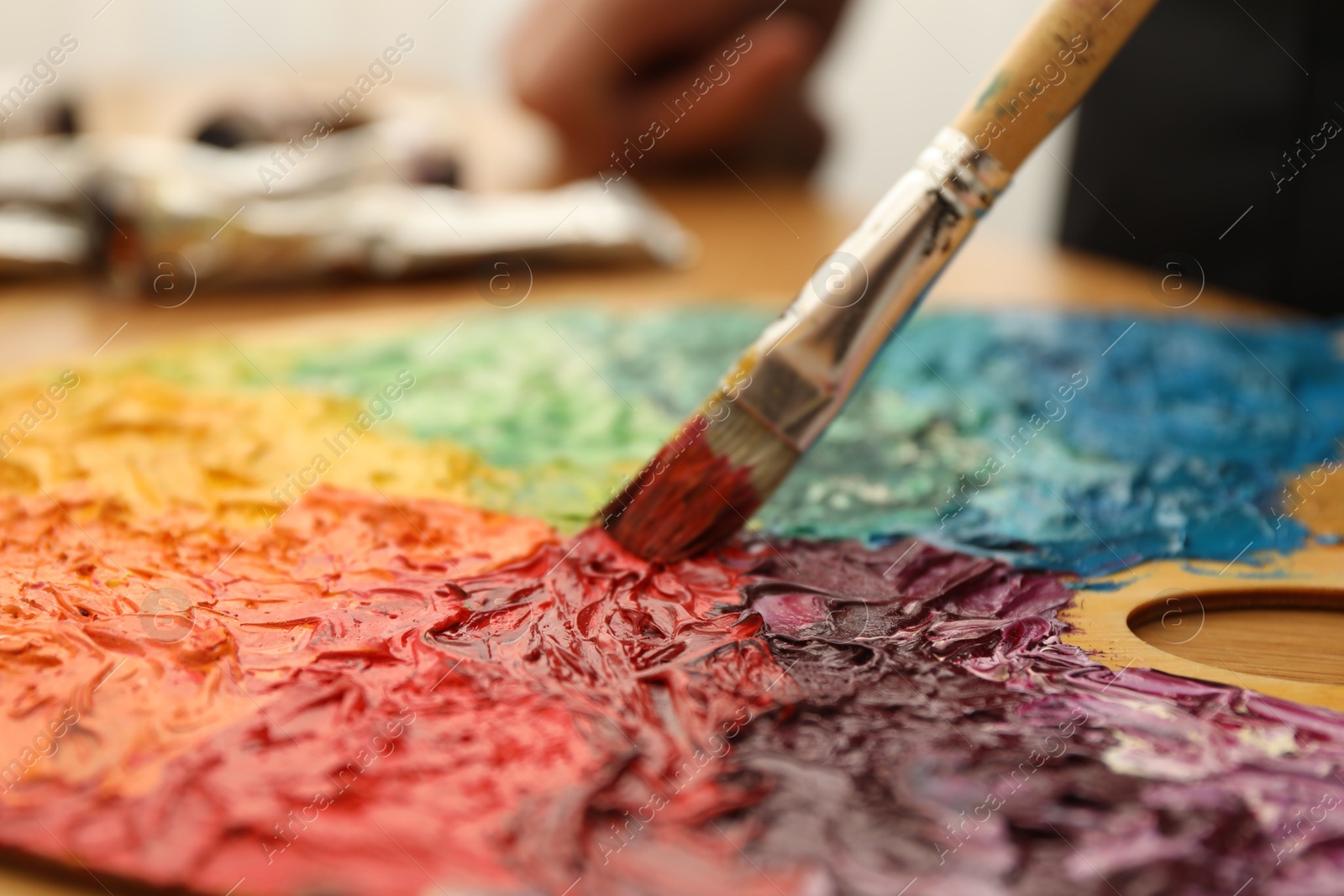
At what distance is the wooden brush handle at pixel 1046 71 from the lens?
606mm

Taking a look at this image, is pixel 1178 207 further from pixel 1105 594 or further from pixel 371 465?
pixel 371 465

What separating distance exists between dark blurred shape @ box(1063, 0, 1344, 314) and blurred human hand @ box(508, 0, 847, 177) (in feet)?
1.62

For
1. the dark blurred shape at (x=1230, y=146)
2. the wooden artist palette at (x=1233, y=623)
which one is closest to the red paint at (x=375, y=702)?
the wooden artist palette at (x=1233, y=623)

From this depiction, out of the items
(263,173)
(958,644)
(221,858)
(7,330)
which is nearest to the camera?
(221,858)

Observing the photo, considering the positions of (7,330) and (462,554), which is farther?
(7,330)

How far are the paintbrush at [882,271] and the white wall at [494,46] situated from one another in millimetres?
1504

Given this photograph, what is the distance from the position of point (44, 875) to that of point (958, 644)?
0.43 meters

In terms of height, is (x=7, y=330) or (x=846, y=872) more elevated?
(x=7, y=330)

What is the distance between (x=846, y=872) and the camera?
435mm

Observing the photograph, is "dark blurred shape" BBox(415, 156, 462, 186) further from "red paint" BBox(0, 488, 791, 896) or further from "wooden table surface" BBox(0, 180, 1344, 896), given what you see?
"red paint" BBox(0, 488, 791, 896)

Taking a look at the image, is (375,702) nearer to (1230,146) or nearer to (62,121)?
(62,121)

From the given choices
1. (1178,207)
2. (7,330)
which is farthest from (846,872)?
(1178,207)

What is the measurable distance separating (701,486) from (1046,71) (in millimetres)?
291

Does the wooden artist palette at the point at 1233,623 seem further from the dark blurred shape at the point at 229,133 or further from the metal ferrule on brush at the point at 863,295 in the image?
the dark blurred shape at the point at 229,133
